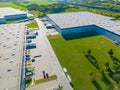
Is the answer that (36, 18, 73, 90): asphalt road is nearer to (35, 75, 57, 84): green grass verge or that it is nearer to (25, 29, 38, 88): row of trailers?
(35, 75, 57, 84): green grass verge

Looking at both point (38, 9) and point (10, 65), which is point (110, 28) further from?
point (38, 9)

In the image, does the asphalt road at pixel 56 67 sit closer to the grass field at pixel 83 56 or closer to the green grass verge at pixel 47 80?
the green grass verge at pixel 47 80

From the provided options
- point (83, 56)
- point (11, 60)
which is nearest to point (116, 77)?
point (83, 56)

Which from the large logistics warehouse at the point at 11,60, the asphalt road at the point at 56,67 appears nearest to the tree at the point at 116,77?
the asphalt road at the point at 56,67

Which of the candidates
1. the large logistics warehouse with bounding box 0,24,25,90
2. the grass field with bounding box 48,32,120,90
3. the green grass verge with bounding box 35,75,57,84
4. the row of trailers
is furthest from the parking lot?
the large logistics warehouse with bounding box 0,24,25,90

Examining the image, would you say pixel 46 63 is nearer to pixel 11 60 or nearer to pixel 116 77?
pixel 11 60

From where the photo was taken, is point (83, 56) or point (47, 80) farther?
point (83, 56)
